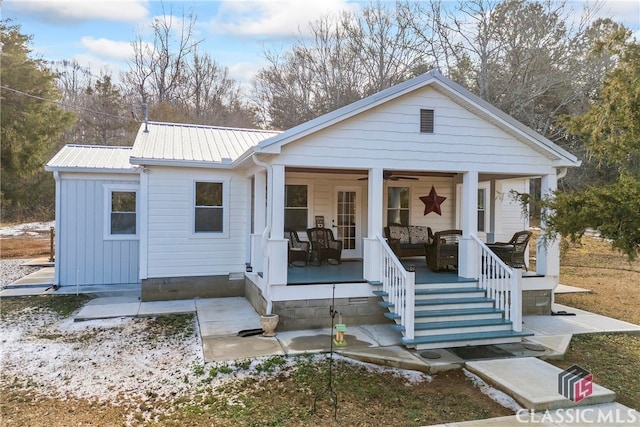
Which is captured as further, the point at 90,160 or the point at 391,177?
the point at 90,160

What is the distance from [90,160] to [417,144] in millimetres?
7981

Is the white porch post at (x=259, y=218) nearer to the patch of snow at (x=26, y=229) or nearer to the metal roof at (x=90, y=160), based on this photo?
the metal roof at (x=90, y=160)

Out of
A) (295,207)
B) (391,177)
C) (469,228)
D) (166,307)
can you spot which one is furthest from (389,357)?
(295,207)

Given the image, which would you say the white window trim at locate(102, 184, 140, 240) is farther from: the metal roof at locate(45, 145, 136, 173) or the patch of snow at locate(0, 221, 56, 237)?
the patch of snow at locate(0, 221, 56, 237)

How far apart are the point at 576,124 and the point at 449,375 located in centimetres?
352

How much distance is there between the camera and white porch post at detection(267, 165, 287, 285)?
21.8 feet

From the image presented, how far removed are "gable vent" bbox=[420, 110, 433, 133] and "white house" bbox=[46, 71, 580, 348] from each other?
2 cm

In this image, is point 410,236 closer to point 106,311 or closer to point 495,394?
point 495,394

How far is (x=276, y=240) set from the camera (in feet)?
21.8

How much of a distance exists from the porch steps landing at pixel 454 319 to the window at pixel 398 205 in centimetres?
393

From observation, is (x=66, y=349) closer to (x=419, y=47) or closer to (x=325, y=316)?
(x=325, y=316)

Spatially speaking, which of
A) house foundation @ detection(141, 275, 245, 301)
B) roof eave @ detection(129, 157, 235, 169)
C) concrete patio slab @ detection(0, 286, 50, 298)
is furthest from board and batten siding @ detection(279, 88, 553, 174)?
concrete patio slab @ detection(0, 286, 50, 298)

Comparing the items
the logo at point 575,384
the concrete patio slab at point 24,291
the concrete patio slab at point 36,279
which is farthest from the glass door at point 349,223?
the concrete patio slab at point 36,279

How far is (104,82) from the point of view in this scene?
2494 centimetres
